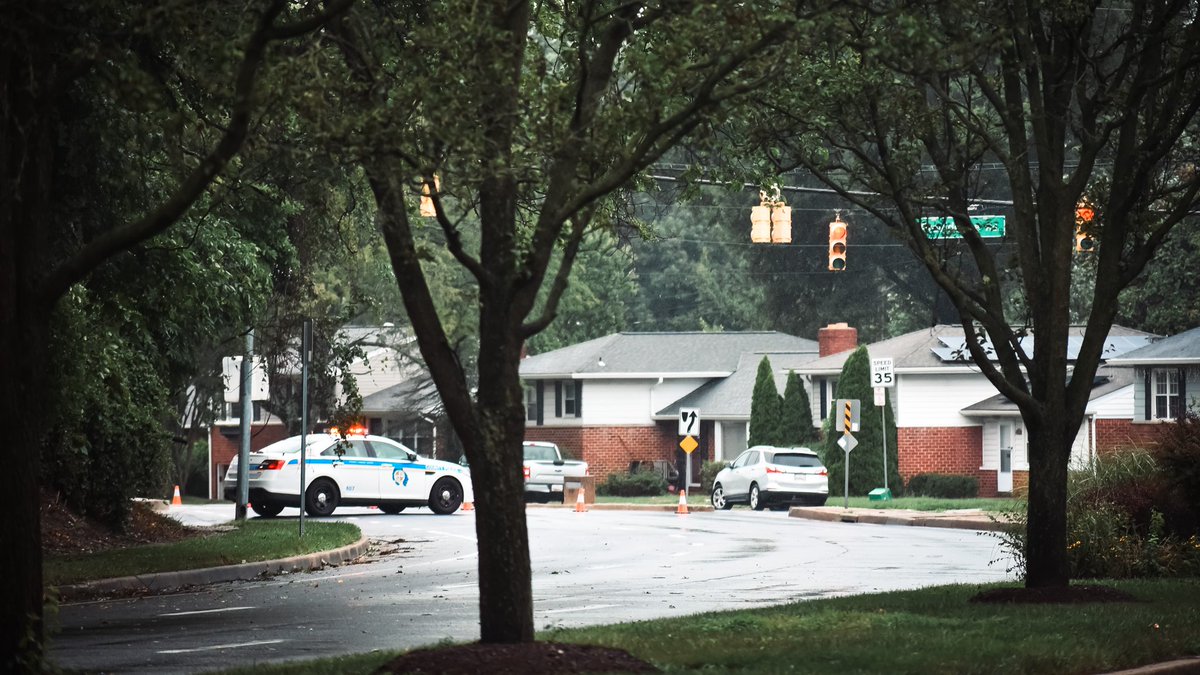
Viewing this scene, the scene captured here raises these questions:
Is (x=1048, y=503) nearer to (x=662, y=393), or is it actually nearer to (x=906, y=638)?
(x=906, y=638)

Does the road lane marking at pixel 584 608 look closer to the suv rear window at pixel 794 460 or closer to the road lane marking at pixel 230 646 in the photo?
the road lane marking at pixel 230 646

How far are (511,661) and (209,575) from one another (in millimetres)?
11330

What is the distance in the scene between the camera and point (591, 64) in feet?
35.7

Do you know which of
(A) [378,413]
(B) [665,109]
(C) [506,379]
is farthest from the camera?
(A) [378,413]

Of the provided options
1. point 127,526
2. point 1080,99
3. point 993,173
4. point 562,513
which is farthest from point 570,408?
point 1080,99

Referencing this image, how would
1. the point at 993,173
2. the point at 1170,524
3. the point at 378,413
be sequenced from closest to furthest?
the point at 1170,524 → the point at 993,173 → the point at 378,413

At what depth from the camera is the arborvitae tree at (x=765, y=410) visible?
184 feet

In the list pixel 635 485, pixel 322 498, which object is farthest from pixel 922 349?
pixel 322 498

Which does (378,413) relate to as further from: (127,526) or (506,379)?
(506,379)

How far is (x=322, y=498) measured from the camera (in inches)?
1371

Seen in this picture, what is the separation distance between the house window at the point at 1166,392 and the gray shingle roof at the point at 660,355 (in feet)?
57.6

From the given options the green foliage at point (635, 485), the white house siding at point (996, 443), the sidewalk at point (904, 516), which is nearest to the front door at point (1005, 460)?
the white house siding at point (996, 443)

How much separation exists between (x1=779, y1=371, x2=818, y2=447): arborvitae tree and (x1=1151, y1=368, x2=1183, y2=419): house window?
13.6m

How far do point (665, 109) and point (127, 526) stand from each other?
17888mm
